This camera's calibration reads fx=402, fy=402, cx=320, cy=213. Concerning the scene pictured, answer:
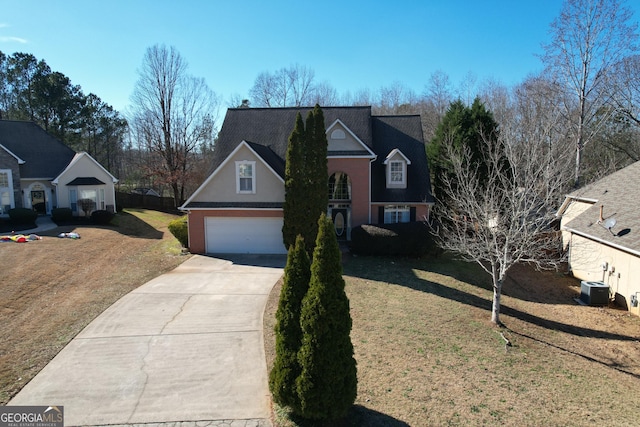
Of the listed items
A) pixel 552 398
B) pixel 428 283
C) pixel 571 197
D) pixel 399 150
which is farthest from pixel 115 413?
pixel 571 197

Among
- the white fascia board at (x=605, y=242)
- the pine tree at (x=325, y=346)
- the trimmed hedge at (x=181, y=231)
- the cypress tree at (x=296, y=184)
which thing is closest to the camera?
the pine tree at (x=325, y=346)

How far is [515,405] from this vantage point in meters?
7.87

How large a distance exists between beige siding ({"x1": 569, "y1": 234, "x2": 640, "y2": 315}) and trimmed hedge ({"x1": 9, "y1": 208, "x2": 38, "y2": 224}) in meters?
32.0

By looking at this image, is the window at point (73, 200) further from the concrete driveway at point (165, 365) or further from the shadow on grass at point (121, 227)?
the concrete driveway at point (165, 365)

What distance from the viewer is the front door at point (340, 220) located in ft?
74.6

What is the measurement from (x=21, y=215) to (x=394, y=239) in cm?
2372

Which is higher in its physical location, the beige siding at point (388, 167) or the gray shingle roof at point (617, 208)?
the beige siding at point (388, 167)

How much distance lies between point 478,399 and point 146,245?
19524mm

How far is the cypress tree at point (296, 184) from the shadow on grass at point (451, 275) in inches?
122

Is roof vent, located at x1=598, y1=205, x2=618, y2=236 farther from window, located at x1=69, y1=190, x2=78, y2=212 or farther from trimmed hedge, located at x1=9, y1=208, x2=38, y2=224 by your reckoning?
window, located at x1=69, y1=190, x2=78, y2=212

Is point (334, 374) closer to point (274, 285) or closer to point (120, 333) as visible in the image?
point (120, 333)

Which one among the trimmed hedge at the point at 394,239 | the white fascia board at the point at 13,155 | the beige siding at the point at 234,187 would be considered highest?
the white fascia board at the point at 13,155

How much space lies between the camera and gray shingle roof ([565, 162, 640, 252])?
1574cm

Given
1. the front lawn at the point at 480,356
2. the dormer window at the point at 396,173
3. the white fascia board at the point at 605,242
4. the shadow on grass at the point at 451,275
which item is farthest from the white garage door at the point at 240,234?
the white fascia board at the point at 605,242
